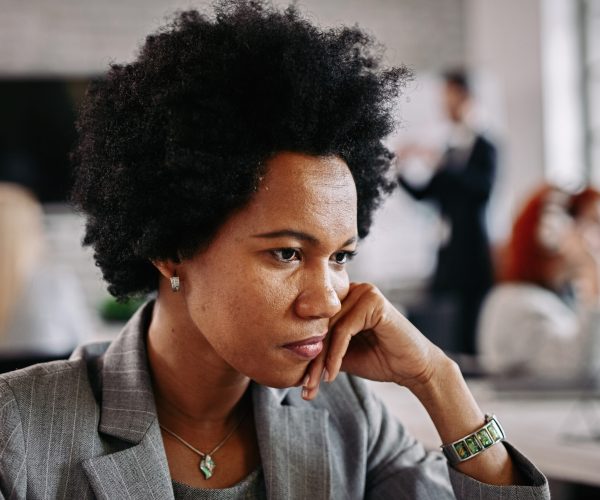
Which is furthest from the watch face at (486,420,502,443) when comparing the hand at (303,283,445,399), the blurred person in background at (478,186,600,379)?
the blurred person in background at (478,186,600,379)

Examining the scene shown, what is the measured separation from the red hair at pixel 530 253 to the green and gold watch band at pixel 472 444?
150 centimetres

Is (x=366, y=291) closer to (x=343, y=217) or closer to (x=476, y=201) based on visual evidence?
(x=343, y=217)

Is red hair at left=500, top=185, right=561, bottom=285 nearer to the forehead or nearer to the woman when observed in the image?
the woman

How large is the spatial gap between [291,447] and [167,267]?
0.35 meters

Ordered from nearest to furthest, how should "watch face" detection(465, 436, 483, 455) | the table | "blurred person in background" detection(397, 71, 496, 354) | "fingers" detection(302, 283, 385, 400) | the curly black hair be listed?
1. the curly black hair
2. "fingers" detection(302, 283, 385, 400)
3. "watch face" detection(465, 436, 483, 455)
4. the table
5. "blurred person in background" detection(397, 71, 496, 354)

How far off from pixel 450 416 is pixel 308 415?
0.23 meters

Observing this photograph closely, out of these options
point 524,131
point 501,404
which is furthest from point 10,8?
point 501,404

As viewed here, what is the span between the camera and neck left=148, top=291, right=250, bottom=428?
1250mm

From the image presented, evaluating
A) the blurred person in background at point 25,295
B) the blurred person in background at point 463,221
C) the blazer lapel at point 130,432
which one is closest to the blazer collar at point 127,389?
the blazer lapel at point 130,432

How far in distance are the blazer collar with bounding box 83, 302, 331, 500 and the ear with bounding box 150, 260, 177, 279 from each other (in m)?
0.13

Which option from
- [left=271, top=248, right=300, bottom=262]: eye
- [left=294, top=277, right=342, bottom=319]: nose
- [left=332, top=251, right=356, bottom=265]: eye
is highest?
[left=271, top=248, right=300, bottom=262]: eye

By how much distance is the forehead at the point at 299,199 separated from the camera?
3.67 ft

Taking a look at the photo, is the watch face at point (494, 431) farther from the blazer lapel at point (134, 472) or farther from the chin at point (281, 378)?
the blazer lapel at point (134, 472)

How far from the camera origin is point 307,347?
117 cm
